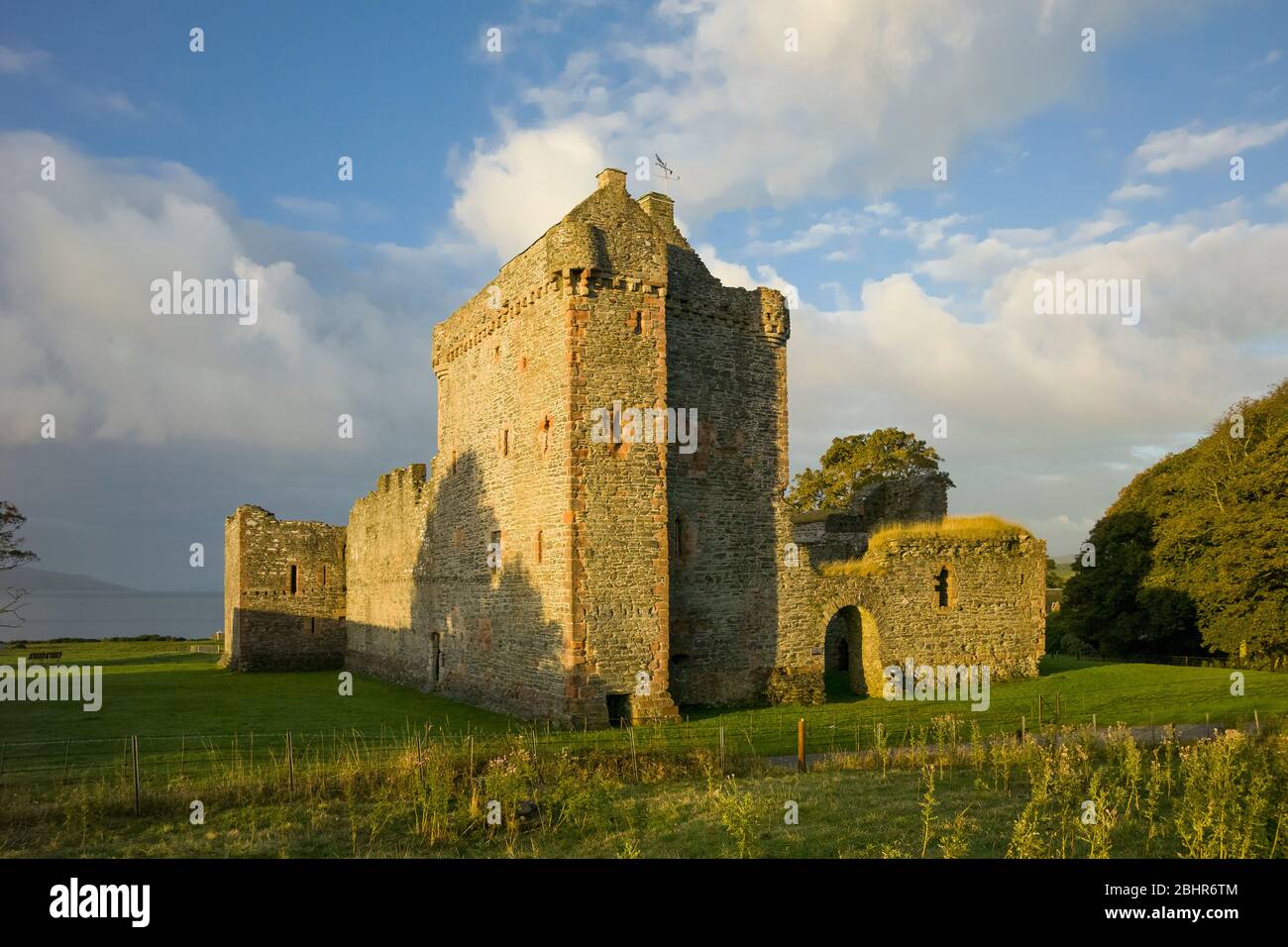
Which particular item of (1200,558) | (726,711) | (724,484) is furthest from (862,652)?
(1200,558)

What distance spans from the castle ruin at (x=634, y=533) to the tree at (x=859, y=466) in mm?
15707

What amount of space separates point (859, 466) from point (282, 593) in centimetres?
2862

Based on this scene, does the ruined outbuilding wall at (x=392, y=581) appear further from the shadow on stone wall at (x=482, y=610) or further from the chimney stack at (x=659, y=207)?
the chimney stack at (x=659, y=207)

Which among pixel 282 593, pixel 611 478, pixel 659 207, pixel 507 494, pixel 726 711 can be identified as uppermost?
pixel 659 207

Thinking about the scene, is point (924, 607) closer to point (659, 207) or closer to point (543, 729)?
point (543, 729)

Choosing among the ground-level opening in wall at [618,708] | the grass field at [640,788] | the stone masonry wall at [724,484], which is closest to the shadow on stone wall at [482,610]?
the ground-level opening in wall at [618,708]

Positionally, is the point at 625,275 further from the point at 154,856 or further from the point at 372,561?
the point at 372,561

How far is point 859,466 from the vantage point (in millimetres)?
43844

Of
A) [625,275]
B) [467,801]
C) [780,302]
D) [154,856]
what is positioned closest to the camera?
[154,856]

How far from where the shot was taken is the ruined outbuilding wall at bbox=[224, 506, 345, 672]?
3347 centimetres

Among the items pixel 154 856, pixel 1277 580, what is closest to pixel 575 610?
pixel 154 856

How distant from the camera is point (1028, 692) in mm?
22250
